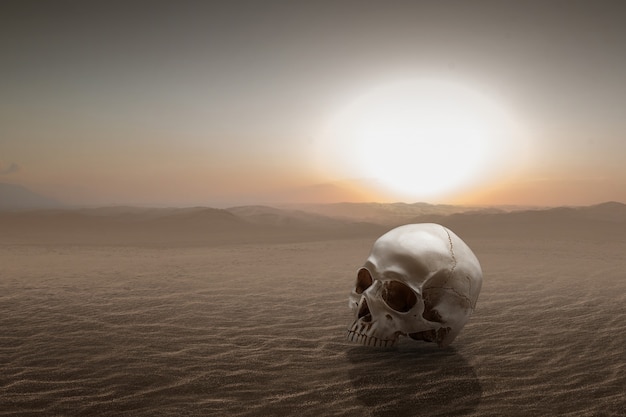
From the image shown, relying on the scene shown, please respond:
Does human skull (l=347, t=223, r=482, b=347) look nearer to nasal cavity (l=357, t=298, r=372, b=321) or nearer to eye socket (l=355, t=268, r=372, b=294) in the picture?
nasal cavity (l=357, t=298, r=372, b=321)

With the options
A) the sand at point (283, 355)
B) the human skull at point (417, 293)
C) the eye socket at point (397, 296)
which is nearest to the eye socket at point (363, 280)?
the human skull at point (417, 293)

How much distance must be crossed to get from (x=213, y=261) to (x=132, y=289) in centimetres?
537

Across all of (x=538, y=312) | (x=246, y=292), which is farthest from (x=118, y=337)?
(x=538, y=312)

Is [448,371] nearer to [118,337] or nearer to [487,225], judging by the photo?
[118,337]

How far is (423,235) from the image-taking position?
18.6 feet

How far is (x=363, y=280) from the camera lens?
5891mm

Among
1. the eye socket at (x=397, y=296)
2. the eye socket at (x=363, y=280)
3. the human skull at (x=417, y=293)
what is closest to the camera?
the human skull at (x=417, y=293)

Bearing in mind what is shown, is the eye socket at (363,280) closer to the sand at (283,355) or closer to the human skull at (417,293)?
the human skull at (417,293)

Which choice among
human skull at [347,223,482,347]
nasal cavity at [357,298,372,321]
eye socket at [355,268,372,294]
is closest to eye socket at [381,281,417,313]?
human skull at [347,223,482,347]

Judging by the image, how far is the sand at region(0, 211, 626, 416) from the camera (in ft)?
13.8

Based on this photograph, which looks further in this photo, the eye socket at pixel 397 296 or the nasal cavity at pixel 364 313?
the nasal cavity at pixel 364 313

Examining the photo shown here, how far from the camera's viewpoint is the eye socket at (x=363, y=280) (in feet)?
19.1

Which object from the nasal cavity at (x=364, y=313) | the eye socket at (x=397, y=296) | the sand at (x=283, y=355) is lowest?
the sand at (x=283, y=355)

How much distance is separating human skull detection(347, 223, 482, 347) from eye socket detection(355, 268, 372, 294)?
7.8 inches
